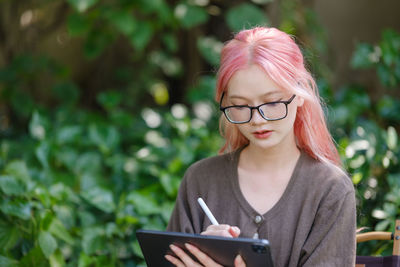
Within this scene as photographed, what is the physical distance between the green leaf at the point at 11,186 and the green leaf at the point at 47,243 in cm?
22

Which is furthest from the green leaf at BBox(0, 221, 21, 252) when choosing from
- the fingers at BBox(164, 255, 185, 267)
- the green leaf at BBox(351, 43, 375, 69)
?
the green leaf at BBox(351, 43, 375, 69)

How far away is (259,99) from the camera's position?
1565 mm

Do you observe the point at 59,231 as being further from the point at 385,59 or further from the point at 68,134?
the point at 385,59

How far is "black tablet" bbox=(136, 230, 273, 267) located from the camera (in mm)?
1436

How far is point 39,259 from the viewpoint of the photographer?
89.0 inches

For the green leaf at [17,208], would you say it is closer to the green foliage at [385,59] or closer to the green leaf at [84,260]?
the green leaf at [84,260]

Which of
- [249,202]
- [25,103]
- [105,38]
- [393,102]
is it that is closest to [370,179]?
[393,102]

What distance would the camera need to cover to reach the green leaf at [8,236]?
7.44 feet

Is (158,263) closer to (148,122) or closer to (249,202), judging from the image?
(249,202)

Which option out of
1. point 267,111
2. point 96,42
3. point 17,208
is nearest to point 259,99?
point 267,111

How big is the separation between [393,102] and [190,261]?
2066 mm

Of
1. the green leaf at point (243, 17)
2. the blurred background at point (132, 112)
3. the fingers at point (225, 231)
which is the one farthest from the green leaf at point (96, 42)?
the fingers at point (225, 231)

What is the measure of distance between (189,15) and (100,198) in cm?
125

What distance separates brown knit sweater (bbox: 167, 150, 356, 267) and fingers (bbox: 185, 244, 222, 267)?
14cm
